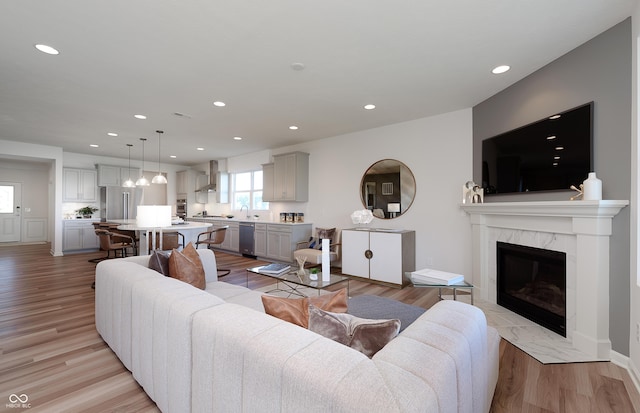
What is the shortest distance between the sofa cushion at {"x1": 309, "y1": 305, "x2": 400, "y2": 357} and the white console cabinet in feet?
10.5

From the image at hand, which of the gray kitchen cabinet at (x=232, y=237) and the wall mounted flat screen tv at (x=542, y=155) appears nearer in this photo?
the wall mounted flat screen tv at (x=542, y=155)

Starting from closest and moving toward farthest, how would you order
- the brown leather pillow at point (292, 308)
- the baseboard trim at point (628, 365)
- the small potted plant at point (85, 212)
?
the brown leather pillow at point (292, 308) → the baseboard trim at point (628, 365) → the small potted plant at point (85, 212)

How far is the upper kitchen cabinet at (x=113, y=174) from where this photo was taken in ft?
25.2

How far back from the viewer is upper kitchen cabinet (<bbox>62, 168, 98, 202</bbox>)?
7281mm

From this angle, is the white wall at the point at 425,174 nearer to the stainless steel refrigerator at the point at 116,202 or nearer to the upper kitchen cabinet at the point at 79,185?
the stainless steel refrigerator at the point at 116,202

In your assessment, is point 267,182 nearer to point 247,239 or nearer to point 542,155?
point 247,239

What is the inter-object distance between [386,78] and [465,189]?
1.88 metres

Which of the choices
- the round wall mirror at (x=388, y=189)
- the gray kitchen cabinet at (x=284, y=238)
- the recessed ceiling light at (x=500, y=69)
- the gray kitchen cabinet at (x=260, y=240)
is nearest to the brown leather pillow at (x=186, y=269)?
the gray kitchen cabinet at (x=284, y=238)

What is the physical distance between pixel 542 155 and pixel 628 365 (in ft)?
6.17

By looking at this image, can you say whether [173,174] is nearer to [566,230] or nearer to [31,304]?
[31,304]

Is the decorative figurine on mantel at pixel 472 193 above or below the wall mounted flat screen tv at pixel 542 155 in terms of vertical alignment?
below

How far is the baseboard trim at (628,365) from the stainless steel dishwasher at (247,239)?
226 inches

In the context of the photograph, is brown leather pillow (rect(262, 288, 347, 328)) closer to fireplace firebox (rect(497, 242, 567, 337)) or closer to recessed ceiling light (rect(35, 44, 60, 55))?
fireplace firebox (rect(497, 242, 567, 337))

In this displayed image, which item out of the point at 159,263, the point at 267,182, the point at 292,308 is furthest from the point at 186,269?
the point at 267,182
